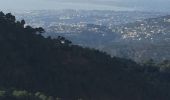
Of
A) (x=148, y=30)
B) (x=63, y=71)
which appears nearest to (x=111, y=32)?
(x=148, y=30)

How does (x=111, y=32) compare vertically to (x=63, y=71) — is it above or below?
below

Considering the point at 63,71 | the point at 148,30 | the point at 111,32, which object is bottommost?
the point at 148,30

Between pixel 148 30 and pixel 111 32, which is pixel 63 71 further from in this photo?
pixel 148 30

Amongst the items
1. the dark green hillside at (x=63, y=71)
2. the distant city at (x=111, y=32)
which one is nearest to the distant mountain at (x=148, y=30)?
the distant city at (x=111, y=32)

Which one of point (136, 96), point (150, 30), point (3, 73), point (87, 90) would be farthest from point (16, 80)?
point (150, 30)

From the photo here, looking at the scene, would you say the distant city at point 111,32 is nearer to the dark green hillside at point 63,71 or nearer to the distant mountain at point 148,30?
the distant mountain at point 148,30

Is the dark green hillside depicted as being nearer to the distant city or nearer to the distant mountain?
the distant city

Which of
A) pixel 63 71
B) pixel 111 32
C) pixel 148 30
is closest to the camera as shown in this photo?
pixel 63 71

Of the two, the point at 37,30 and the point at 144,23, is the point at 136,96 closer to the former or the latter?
the point at 37,30
